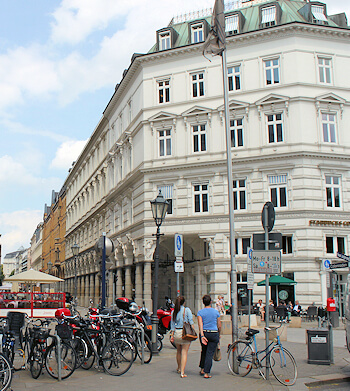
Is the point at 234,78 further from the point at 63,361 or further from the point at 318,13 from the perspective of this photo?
the point at 63,361

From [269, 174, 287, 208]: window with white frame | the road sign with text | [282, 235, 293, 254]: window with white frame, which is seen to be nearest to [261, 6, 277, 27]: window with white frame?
[269, 174, 287, 208]: window with white frame

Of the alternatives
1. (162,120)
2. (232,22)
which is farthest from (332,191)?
(232,22)

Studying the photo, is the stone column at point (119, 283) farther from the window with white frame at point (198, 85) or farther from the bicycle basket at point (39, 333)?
the bicycle basket at point (39, 333)

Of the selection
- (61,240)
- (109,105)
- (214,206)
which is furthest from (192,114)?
(61,240)

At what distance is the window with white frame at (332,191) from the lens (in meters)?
30.2

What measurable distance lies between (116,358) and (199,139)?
75.9ft

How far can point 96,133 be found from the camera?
5250cm

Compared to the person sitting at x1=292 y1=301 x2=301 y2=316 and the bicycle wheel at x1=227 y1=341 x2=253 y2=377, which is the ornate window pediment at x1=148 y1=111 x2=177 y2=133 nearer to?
the person sitting at x1=292 y1=301 x2=301 y2=316

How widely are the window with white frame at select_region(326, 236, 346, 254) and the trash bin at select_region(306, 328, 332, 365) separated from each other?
17886 millimetres

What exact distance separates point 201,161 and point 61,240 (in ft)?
184

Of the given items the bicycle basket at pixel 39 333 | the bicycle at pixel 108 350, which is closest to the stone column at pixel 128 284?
the bicycle at pixel 108 350

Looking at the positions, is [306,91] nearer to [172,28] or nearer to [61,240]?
[172,28]

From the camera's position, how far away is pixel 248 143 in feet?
103

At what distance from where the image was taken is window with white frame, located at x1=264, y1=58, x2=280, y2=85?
3175cm
